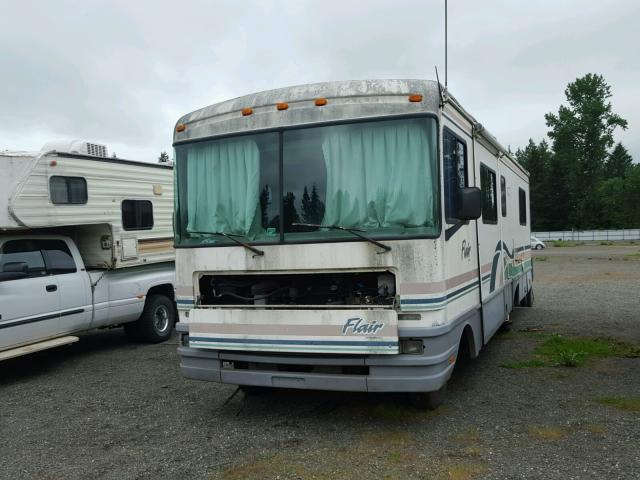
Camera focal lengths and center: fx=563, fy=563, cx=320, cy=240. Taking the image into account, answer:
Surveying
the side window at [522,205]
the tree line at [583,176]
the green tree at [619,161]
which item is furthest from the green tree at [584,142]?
the side window at [522,205]

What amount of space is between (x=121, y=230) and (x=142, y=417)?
4.01 m

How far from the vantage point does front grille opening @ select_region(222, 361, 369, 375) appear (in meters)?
4.78

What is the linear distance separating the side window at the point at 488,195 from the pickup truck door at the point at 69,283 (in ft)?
18.3

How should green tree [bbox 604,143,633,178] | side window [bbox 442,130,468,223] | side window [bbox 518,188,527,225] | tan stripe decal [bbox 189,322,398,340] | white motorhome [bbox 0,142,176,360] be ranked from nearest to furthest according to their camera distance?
1. tan stripe decal [bbox 189,322,398,340]
2. side window [bbox 442,130,468,223]
3. white motorhome [bbox 0,142,176,360]
4. side window [bbox 518,188,527,225]
5. green tree [bbox 604,143,633,178]

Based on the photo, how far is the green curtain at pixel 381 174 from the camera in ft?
15.0

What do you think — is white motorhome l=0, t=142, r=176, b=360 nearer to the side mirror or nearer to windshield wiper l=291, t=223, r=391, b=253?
windshield wiper l=291, t=223, r=391, b=253

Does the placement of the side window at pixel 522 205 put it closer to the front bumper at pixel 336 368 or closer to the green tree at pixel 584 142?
the front bumper at pixel 336 368

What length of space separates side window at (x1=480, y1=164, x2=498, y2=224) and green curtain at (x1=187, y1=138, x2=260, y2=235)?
283 centimetres

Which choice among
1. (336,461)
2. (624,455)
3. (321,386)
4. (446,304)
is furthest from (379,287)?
(624,455)

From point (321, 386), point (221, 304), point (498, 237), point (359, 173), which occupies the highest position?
point (359, 173)

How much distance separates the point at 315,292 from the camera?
206 inches

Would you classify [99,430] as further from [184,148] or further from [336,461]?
[184,148]

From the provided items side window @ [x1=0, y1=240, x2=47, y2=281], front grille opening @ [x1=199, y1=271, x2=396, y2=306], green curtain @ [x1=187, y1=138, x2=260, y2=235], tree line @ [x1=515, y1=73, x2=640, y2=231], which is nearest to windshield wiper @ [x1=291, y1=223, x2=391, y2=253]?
front grille opening @ [x1=199, y1=271, x2=396, y2=306]

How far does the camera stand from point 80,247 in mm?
8727
